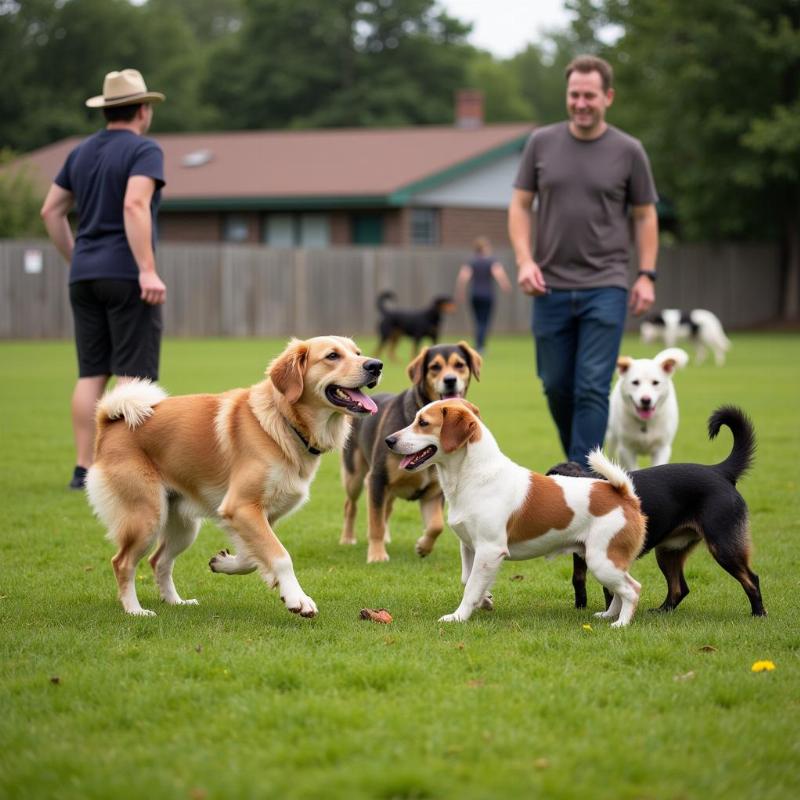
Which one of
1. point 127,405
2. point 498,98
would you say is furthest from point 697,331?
point 498,98

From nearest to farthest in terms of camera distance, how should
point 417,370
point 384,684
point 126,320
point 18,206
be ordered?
A: point 384,684, point 417,370, point 126,320, point 18,206

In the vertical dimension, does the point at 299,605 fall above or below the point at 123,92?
below

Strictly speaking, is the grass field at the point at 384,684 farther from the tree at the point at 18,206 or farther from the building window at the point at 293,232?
the building window at the point at 293,232

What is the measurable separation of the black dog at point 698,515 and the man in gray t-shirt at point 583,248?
1883 millimetres

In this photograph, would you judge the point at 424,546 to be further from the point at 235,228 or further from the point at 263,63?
the point at 263,63

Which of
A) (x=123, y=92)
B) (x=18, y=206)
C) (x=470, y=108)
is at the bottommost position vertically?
(x=123, y=92)

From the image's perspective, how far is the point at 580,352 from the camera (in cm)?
811

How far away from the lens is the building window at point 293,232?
3866 centimetres

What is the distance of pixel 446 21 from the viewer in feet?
205

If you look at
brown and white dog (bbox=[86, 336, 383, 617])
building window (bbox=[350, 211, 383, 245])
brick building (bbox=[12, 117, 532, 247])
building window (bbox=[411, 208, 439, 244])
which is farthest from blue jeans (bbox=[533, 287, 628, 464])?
building window (bbox=[411, 208, 439, 244])

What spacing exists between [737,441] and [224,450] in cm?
255

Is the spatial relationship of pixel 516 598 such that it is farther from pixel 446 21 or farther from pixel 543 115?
pixel 543 115

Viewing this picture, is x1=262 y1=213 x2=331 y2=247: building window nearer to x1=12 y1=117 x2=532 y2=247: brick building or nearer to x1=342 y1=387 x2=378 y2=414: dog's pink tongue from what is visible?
x1=12 y1=117 x2=532 y2=247: brick building

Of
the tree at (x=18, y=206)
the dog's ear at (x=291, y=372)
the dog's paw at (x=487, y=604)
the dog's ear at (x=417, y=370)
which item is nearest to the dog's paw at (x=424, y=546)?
the dog's ear at (x=417, y=370)
